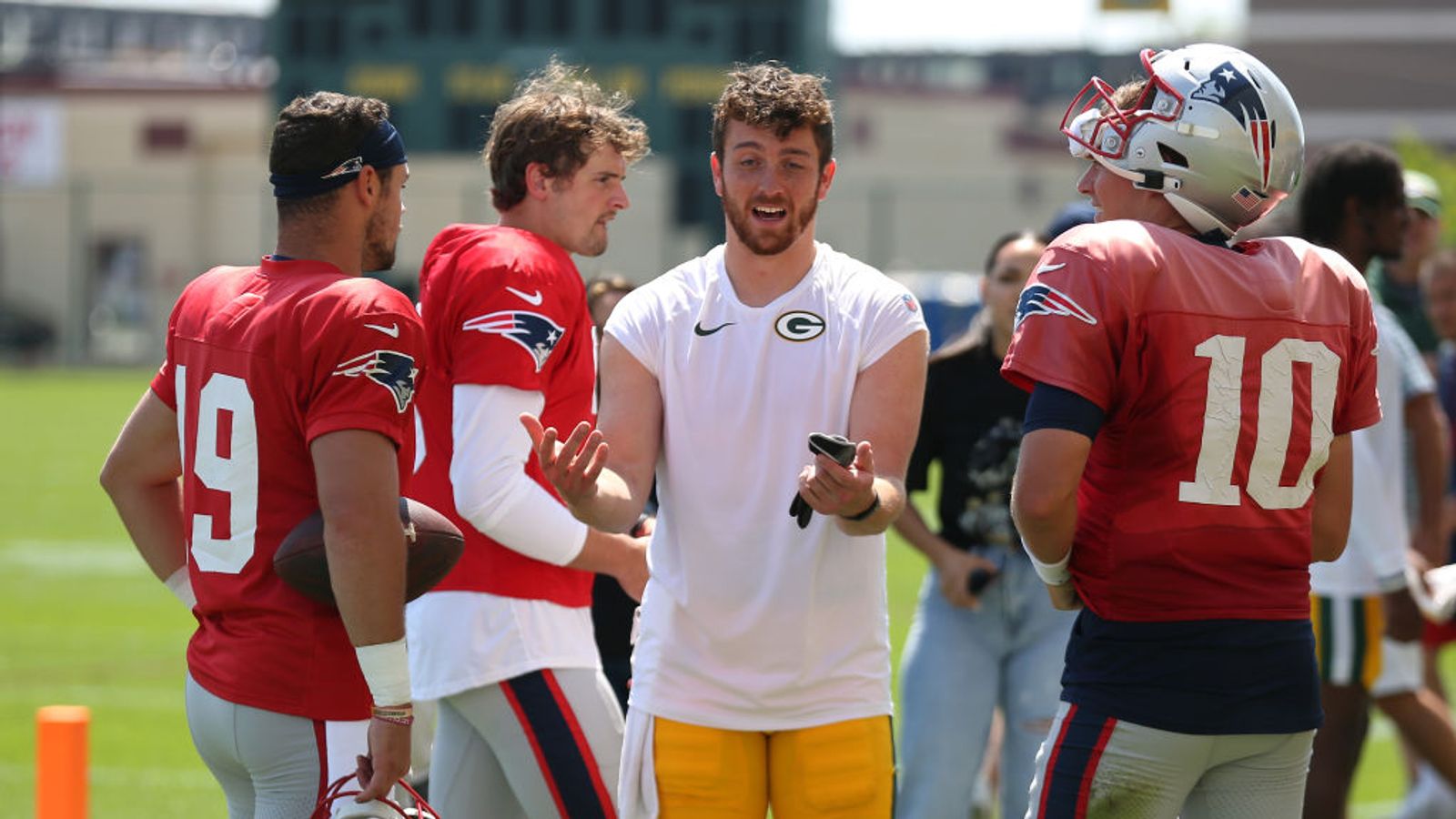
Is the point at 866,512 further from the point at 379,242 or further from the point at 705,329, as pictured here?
the point at 379,242

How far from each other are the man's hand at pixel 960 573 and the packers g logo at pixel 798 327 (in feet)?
6.27

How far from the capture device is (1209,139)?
360 cm

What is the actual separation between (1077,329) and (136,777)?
6445mm

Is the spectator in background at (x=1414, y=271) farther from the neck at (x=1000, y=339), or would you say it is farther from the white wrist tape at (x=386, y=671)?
the white wrist tape at (x=386, y=671)

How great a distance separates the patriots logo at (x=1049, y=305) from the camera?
341 centimetres

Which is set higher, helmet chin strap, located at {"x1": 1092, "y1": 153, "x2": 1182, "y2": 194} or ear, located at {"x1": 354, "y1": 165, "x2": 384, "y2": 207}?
helmet chin strap, located at {"x1": 1092, "y1": 153, "x2": 1182, "y2": 194}

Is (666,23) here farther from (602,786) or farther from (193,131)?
(193,131)

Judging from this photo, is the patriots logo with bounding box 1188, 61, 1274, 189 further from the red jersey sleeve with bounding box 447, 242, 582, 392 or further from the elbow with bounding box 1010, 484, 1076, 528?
the red jersey sleeve with bounding box 447, 242, 582, 392

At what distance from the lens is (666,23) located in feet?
86.0

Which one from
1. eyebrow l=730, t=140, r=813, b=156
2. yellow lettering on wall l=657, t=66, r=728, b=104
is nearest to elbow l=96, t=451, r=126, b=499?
eyebrow l=730, t=140, r=813, b=156

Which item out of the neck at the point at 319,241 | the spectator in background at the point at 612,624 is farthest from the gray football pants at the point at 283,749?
the spectator in background at the point at 612,624

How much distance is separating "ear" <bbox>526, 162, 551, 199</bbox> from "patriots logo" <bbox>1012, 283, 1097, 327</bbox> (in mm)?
1582

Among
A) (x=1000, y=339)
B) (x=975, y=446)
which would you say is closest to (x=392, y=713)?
(x=975, y=446)

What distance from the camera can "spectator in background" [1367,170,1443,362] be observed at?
23.0 ft
